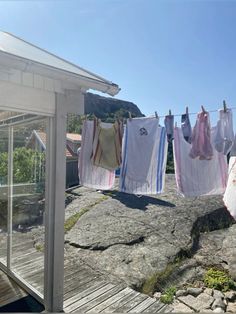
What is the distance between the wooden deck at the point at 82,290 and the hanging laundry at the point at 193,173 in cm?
148

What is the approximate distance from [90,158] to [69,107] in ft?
3.35

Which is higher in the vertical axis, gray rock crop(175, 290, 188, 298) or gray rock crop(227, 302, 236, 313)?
gray rock crop(175, 290, 188, 298)

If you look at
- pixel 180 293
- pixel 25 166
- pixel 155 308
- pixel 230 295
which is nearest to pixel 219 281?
pixel 230 295

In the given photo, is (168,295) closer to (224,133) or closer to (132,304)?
(132,304)

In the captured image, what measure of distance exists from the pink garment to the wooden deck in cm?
191

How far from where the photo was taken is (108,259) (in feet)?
16.0

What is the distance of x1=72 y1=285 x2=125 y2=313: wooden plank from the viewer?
3227 mm

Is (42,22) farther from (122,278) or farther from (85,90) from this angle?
(122,278)

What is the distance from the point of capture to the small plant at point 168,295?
3967mm

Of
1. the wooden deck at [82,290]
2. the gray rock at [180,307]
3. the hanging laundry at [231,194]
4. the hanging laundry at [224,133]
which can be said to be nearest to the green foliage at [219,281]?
the gray rock at [180,307]

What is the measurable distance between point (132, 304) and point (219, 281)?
2.07 meters

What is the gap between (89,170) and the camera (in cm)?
403

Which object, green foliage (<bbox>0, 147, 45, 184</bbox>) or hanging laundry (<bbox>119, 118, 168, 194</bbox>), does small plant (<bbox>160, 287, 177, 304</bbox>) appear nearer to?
hanging laundry (<bbox>119, 118, 168, 194</bbox>)

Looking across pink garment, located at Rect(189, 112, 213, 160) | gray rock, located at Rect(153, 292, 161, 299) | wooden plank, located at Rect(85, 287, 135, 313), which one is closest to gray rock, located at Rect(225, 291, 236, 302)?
gray rock, located at Rect(153, 292, 161, 299)
